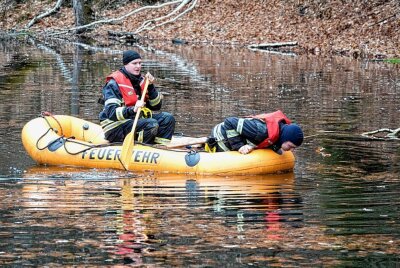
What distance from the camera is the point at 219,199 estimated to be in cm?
1030

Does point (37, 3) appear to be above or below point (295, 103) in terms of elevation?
above

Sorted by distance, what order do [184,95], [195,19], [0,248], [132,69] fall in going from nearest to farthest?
[0,248] < [132,69] < [184,95] < [195,19]

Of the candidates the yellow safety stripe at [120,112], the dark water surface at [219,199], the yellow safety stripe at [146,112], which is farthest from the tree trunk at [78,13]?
the yellow safety stripe at [120,112]

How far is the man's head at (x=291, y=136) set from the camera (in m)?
11.7

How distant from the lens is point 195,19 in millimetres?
36531

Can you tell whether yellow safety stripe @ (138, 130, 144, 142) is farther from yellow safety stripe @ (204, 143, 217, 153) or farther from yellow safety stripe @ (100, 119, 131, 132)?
yellow safety stripe @ (204, 143, 217, 153)

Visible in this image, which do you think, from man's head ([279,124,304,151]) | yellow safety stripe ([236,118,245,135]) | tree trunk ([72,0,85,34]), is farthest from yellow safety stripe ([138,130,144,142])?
tree trunk ([72,0,85,34])

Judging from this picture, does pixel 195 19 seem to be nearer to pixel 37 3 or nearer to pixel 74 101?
pixel 37 3

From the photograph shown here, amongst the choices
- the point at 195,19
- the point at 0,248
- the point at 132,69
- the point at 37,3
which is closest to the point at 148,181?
the point at 132,69

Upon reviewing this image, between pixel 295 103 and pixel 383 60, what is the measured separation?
30.3ft

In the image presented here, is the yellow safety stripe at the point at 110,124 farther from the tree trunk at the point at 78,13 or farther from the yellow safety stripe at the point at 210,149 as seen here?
the tree trunk at the point at 78,13

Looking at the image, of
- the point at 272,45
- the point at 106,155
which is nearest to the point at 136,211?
the point at 106,155

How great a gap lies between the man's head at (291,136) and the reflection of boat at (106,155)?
0.39 metres

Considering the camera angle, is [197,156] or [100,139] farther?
[100,139]
